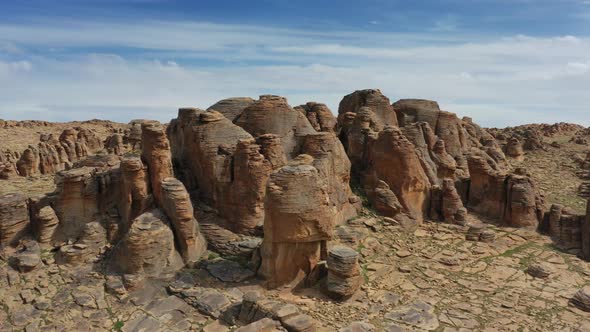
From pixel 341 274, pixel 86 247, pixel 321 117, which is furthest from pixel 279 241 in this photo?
pixel 321 117

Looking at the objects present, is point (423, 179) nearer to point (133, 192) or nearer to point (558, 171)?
point (133, 192)

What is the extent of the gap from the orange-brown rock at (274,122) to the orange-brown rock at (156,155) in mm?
4998

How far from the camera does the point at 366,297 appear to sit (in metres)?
14.1

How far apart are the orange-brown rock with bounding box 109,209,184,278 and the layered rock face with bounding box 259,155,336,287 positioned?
11.8 ft

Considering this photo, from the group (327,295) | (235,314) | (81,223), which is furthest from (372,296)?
(81,223)

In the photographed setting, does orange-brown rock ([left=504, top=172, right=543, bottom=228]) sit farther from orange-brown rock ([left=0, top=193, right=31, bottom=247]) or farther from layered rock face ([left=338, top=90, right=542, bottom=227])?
orange-brown rock ([left=0, top=193, right=31, bottom=247])

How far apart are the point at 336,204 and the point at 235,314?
7968 mm

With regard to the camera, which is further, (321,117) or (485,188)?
(321,117)

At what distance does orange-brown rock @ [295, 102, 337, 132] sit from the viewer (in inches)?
1029

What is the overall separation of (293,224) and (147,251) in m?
5.40

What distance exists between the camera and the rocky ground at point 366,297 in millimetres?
12750

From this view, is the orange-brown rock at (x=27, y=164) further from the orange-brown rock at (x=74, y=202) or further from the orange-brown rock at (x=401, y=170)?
the orange-brown rock at (x=401, y=170)

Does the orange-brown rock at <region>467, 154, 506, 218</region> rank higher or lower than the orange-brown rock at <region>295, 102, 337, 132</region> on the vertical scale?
lower

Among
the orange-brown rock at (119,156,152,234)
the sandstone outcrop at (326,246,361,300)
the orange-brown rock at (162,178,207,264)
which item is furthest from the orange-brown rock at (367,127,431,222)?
the orange-brown rock at (119,156,152,234)
